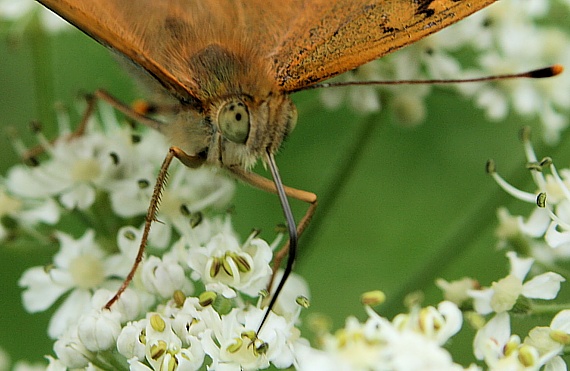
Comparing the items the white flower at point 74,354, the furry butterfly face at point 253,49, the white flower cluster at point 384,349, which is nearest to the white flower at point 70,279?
the white flower at point 74,354

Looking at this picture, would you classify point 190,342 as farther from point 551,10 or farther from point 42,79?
point 551,10

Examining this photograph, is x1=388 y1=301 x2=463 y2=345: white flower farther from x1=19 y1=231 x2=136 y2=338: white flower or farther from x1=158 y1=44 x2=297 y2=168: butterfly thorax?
x1=19 y1=231 x2=136 y2=338: white flower

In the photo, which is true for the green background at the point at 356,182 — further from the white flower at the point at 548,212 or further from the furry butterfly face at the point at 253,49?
the furry butterfly face at the point at 253,49

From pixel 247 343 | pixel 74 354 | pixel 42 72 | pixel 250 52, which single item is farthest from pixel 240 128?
pixel 42 72

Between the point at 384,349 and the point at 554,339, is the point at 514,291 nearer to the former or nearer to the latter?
Result: the point at 554,339

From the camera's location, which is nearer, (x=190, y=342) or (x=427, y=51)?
(x=190, y=342)

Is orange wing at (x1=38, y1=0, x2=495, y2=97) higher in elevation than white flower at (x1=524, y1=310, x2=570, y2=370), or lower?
higher

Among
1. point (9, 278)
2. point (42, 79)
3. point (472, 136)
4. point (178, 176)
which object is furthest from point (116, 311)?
point (472, 136)

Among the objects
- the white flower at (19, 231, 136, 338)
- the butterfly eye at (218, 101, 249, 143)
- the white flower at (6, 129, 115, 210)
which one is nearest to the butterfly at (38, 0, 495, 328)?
the butterfly eye at (218, 101, 249, 143)

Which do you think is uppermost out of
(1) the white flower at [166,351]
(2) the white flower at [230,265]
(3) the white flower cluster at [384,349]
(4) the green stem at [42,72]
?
(4) the green stem at [42,72]
